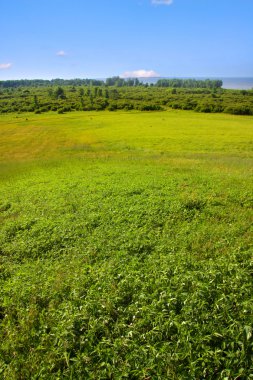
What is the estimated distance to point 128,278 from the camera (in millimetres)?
7230

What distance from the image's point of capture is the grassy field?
504 cm

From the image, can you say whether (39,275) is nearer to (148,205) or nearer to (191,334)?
(191,334)

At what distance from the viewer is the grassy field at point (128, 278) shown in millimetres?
5043

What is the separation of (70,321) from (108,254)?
312 cm

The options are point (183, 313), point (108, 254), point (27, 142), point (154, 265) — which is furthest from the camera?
point (27, 142)

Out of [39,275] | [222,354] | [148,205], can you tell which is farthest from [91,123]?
[222,354]

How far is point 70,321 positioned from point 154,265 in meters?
2.90

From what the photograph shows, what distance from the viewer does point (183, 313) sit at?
565 centimetres

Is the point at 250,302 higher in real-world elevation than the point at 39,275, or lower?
higher

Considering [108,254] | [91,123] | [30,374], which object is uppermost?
[91,123]

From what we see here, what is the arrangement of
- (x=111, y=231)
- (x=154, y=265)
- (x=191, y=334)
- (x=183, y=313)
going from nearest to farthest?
1. (x=191, y=334)
2. (x=183, y=313)
3. (x=154, y=265)
4. (x=111, y=231)

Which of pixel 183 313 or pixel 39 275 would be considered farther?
pixel 39 275

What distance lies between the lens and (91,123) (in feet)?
190

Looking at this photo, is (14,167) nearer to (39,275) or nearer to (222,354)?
(39,275)
